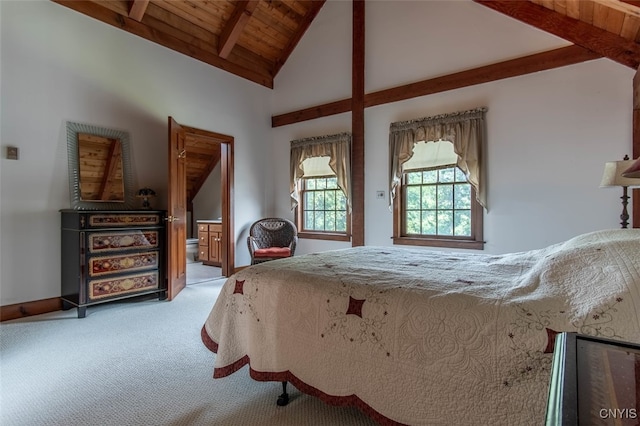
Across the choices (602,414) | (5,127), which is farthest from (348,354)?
(5,127)

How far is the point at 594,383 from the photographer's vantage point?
0.57 metres

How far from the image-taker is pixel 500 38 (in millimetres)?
3613

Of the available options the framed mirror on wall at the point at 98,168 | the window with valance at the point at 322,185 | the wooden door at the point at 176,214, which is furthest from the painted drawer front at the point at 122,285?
the window with valance at the point at 322,185

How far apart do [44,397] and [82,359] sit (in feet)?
1.56

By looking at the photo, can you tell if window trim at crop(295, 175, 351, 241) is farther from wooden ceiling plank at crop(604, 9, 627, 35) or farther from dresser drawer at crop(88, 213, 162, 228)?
wooden ceiling plank at crop(604, 9, 627, 35)

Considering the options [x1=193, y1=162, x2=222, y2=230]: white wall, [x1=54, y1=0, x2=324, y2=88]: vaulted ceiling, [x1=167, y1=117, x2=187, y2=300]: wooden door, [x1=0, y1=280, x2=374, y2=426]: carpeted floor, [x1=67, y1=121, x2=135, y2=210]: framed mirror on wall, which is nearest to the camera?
[x1=0, y1=280, x2=374, y2=426]: carpeted floor

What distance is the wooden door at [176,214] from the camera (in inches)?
146

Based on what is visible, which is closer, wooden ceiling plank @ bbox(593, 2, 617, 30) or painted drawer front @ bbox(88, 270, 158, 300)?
wooden ceiling plank @ bbox(593, 2, 617, 30)

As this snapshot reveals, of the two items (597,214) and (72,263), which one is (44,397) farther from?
(597,214)

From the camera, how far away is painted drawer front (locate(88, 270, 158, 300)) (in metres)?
3.20

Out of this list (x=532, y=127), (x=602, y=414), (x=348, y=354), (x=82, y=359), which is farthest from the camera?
(x=532, y=127)

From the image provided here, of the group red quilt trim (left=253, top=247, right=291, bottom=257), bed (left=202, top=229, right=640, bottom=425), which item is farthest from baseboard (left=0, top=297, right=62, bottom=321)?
bed (left=202, top=229, right=640, bottom=425)

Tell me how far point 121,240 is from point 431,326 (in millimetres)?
3280

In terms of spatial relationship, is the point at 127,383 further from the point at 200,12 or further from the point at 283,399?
the point at 200,12
